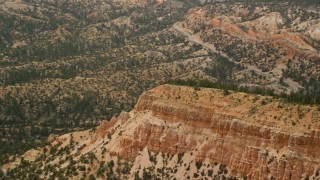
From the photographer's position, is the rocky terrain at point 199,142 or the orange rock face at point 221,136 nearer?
the orange rock face at point 221,136

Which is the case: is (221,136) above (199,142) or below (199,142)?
above

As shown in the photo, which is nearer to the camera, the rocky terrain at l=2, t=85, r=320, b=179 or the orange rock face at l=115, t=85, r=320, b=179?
the orange rock face at l=115, t=85, r=320, b=179

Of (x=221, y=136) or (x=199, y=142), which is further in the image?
(x=199, y=142)

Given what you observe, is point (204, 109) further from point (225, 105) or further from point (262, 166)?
point (262, 166)

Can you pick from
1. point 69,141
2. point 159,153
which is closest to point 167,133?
point 159,153
